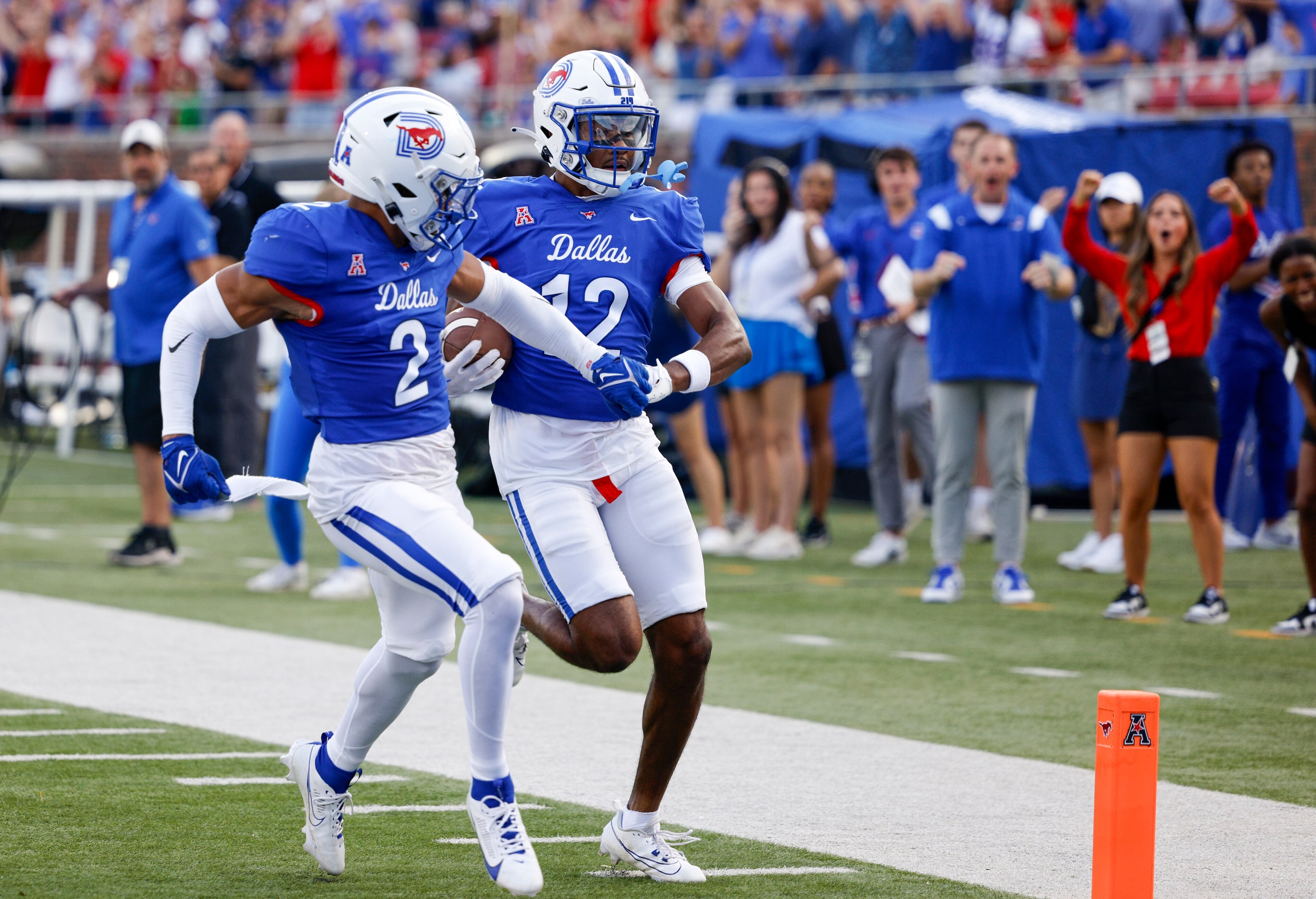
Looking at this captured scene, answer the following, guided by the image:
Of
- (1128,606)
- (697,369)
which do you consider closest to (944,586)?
(1128,606)

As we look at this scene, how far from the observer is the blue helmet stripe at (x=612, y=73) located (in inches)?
179

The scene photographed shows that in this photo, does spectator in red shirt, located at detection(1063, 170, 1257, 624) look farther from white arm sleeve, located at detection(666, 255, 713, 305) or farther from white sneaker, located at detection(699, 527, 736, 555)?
white arm sleeve, located at detection(666, 255, 713, 305)

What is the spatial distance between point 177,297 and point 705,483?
3250mm

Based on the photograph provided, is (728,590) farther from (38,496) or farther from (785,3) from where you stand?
(785,3)

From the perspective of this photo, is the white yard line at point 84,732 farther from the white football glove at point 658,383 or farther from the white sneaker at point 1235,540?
the white sneaker at point 1235,540

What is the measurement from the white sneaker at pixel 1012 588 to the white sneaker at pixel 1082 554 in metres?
1.49

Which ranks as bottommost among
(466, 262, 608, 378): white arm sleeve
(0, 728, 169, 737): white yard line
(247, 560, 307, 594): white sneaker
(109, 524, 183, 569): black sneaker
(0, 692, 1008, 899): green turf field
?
(109, 524, 183, 569): black sneaker

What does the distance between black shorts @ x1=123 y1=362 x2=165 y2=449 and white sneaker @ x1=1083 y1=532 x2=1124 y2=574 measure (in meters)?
5.29

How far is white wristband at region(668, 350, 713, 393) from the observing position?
4426 millimetres

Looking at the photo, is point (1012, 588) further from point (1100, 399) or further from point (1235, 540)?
point (1235, 540)

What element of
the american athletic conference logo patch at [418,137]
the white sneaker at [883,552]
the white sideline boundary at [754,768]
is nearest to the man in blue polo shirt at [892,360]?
the white sneaker at [883,552]

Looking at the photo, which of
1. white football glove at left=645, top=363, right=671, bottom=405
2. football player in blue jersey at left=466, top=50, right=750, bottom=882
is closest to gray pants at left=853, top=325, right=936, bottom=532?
football player in blue jersey at left=466, top=50, right=750, bottom=882

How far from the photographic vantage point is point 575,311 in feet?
15.1

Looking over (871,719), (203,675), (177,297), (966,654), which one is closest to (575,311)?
(871,719)
